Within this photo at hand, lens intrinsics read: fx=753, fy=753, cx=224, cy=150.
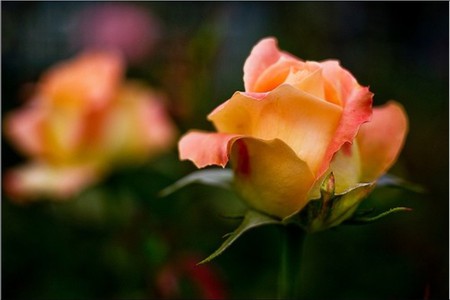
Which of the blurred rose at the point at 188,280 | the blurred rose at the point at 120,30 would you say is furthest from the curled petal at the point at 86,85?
the blurred rose at the point at 120,30

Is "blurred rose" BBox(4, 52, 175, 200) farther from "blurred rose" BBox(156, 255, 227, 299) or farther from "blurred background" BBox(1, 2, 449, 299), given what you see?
"blurred rose" BBox(156, 255, 227, 299)

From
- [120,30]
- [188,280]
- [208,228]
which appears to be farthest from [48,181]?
[120,30]

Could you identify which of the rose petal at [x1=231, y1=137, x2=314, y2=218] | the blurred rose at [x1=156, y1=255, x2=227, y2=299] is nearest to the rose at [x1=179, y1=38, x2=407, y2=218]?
the rose petal at [x1=231, y1=137, x2=314, y2=218]

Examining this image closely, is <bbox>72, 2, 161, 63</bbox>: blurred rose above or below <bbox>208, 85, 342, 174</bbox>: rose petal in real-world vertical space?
below

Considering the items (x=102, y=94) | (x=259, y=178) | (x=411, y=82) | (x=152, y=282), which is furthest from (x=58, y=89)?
(x=411, y=82)

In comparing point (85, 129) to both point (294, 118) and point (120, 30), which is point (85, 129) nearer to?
point (294, 118)

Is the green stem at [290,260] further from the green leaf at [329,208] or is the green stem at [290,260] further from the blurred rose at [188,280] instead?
the blurred rose at [188,280]

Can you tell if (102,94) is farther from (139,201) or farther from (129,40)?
(129,40)
